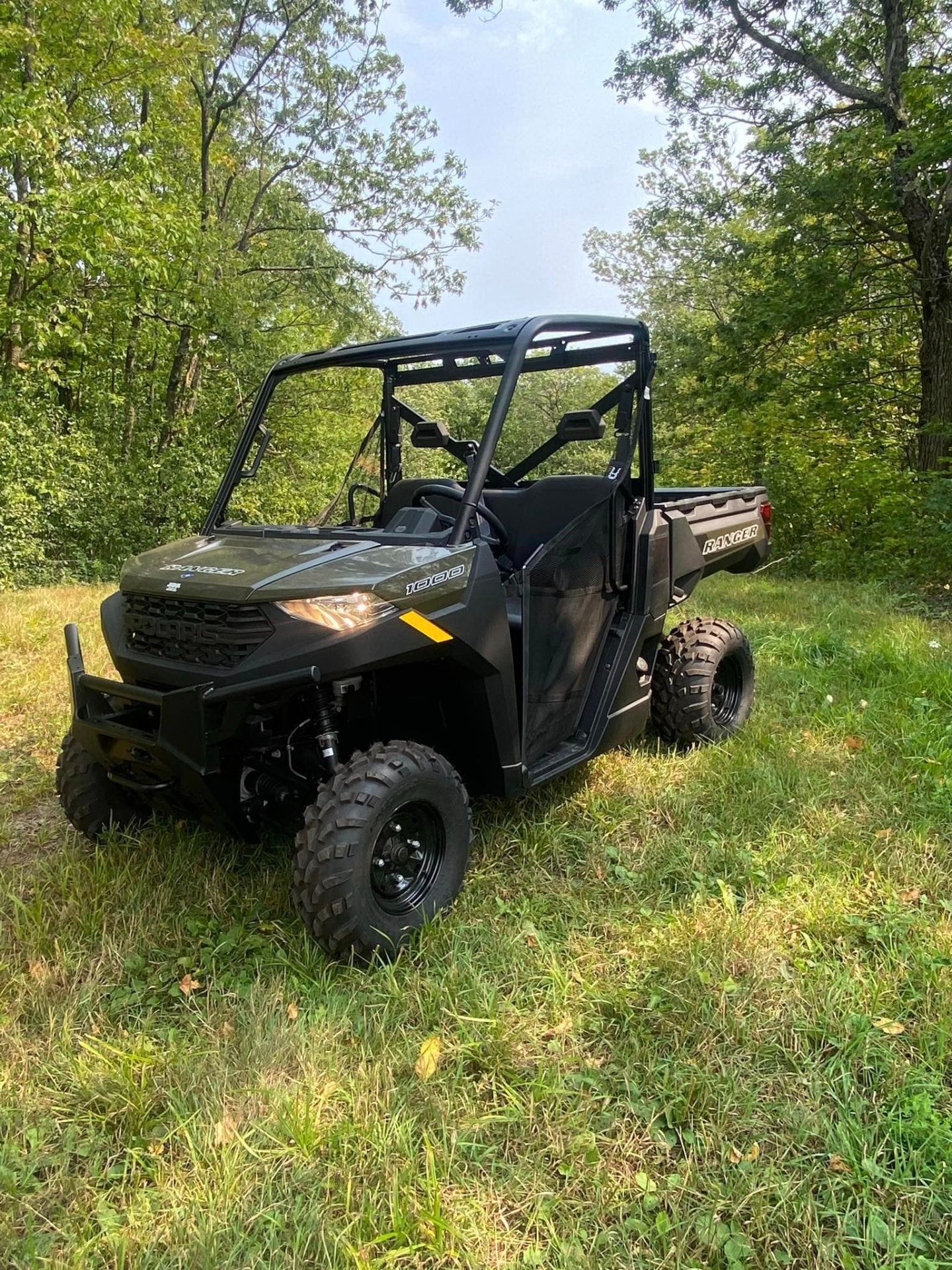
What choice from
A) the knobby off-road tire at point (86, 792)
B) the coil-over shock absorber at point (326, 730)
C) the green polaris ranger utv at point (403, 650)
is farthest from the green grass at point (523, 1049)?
the coil-over shock absorber at point (326, 730)

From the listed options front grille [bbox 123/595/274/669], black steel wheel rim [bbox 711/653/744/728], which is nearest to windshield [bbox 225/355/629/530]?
front grille [bbox 123/595/274/669]

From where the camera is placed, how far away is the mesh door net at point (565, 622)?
9.36 feet

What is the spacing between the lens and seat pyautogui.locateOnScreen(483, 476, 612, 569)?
3.37 metres

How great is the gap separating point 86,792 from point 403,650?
143 centimetres

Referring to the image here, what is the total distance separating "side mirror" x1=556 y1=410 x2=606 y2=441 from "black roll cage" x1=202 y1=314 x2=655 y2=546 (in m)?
0.17

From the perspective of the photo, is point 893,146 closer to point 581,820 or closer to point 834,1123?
point 581,820

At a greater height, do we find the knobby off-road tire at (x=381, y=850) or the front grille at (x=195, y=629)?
the front grille at (x=195, y=629)

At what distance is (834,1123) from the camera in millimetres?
1771

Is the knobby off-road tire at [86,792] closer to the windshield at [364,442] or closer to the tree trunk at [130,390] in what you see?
the windshield at [364,442]

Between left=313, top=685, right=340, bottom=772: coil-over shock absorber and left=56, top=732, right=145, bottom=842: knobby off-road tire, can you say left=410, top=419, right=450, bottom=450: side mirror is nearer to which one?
left=313, top=685, right=340, bottom=772: coil-over shock absorber

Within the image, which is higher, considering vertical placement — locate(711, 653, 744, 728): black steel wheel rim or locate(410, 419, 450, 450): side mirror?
locate(410, 419, 450, 450): side mirror

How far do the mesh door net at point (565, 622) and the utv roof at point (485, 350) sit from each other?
66 centimetres

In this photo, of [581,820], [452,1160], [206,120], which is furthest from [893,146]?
[206,120]

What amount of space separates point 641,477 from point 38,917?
2715 millimetres
